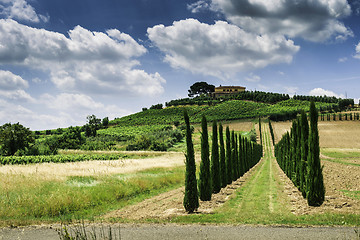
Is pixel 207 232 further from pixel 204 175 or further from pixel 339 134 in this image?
pixel 339 134

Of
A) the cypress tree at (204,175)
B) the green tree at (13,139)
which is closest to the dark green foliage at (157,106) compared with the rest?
the green tree at (13,139)

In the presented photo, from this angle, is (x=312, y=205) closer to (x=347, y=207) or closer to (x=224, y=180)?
(x=347, y=207)

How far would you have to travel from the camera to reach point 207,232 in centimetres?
1029

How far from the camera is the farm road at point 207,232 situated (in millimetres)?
9461

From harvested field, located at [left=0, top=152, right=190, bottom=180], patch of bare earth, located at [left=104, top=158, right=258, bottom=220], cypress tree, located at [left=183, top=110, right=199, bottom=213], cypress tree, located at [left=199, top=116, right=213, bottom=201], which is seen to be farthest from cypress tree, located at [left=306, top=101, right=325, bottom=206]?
harvested field, located at [left=0, top=152, right=190, bottom=180]

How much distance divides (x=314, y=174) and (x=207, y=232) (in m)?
7.65

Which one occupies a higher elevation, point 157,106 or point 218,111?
point 157,106

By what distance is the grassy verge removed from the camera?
13.9 meters

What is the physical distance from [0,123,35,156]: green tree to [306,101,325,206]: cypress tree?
5180cm

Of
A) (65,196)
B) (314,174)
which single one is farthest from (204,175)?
(65,196)

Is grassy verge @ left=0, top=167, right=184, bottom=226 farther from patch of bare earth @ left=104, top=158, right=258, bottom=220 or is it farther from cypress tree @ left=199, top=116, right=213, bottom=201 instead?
cypress tree @ left=199, top=116, right=213, bottom=201

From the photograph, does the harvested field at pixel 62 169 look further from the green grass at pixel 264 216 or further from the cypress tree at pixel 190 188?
the green grass at pixel 264 216

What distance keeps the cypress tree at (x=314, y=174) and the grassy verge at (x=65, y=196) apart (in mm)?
10787

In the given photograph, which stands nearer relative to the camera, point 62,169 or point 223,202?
point 223,202
